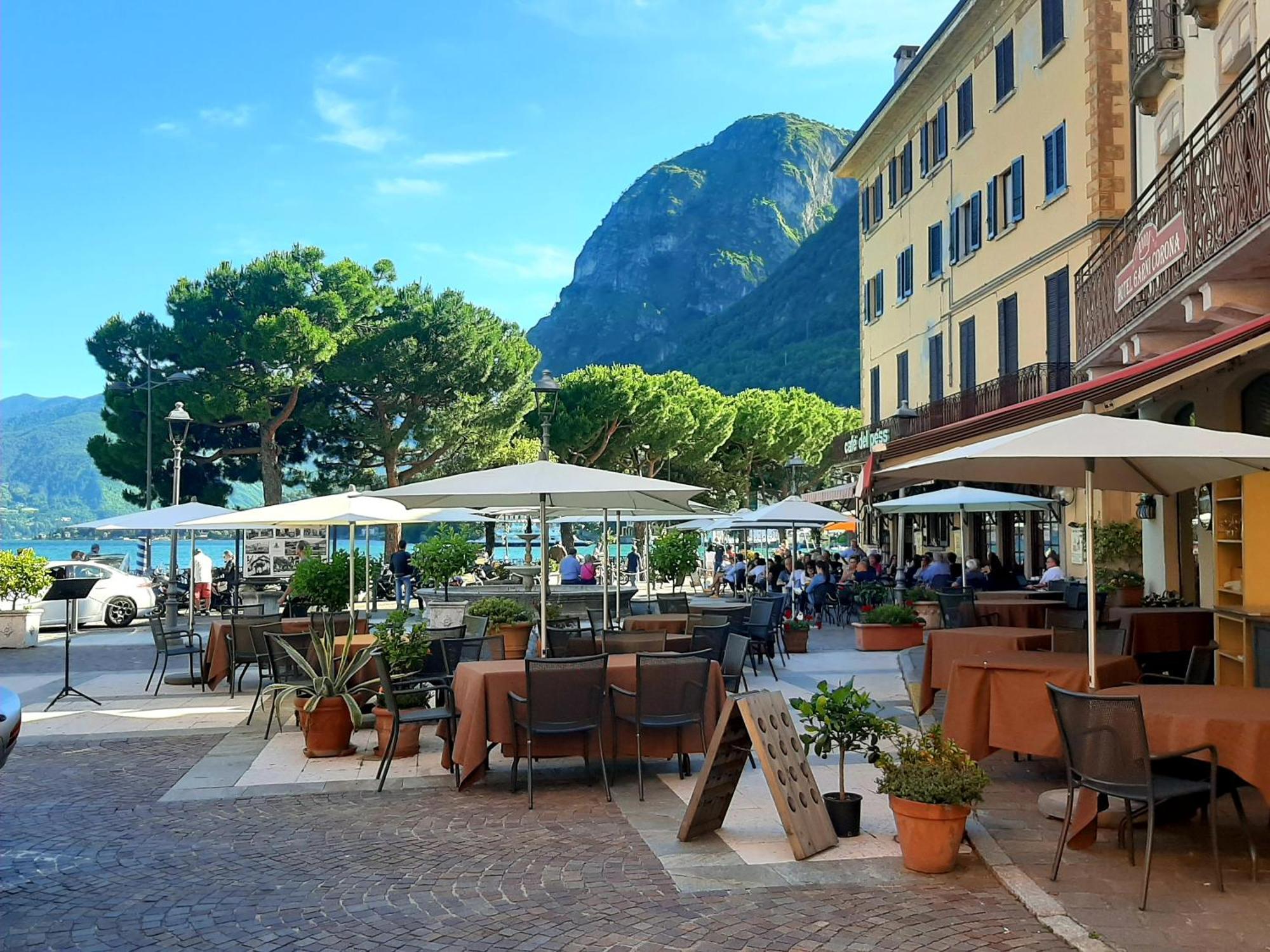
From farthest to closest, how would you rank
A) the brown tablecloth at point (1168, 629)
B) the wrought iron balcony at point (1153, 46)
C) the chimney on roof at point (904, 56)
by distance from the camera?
the chimney on roof at point (904, 56)
the wrought iron balcony at point (1153, 46)
the brown tablecloth at point (1168, 629)

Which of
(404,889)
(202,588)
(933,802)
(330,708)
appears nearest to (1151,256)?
(933,802)

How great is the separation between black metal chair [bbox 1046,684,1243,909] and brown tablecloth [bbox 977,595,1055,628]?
740 centimetres

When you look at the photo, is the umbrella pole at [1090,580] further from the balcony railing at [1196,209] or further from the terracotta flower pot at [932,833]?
the balcony railing at [1196,209]

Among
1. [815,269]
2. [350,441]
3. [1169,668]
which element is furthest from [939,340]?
[815,269]

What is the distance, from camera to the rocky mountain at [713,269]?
135625 mm

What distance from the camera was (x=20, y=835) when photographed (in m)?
6.33

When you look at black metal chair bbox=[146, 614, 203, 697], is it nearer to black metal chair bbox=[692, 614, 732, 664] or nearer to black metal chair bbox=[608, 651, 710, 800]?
black metal chair bbox=[692, 614, 732, 664]

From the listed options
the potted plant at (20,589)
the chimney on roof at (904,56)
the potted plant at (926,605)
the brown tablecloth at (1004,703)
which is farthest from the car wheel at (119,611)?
the chimney on roof at (904,56)

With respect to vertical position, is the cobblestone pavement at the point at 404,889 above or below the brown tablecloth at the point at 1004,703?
below

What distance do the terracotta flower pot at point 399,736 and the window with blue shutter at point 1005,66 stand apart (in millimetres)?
19280

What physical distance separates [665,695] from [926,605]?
1047cm

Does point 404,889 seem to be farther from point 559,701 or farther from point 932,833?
point 932,833

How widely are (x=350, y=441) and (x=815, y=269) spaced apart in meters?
102

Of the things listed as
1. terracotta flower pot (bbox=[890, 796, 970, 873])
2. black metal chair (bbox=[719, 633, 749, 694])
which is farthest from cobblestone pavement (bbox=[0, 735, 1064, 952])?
black metal chair (bbox=[719, 633, 749, 694])
